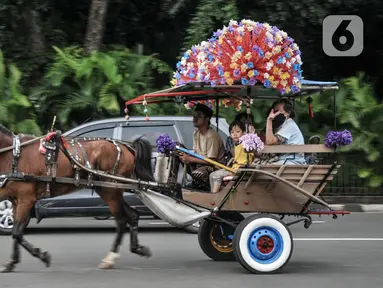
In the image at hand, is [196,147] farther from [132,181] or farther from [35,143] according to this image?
[35,143]

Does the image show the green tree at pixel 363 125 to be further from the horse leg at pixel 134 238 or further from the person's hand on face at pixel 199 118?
the horse leg at pixel 134 238

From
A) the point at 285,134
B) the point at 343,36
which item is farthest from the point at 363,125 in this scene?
the point at 285,134

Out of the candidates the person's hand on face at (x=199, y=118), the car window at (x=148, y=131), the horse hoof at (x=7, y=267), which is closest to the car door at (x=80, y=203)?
the car window at (x=148, y=131)

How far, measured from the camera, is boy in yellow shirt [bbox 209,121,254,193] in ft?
31.5

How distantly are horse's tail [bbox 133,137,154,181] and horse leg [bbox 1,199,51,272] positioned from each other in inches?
51.9

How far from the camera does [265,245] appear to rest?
30.2 feet

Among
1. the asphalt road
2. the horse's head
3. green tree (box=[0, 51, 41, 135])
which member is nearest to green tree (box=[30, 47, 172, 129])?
green tree (box=[0, 51, 41, 135])

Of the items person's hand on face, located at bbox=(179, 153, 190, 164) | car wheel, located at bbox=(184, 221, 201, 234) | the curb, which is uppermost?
person's hand on face, located at bbox=(179, 153, 190, 164)

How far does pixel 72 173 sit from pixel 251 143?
2.14 metres

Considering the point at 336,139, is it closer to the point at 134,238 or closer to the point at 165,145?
the point at 165,145

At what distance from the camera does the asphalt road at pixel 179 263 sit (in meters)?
8.74

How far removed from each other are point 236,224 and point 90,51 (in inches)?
423

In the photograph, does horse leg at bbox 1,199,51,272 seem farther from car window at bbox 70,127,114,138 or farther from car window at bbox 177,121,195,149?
car window at bbox 177,121,195,149

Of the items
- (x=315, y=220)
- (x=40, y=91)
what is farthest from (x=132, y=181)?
(x=40, y=91)
